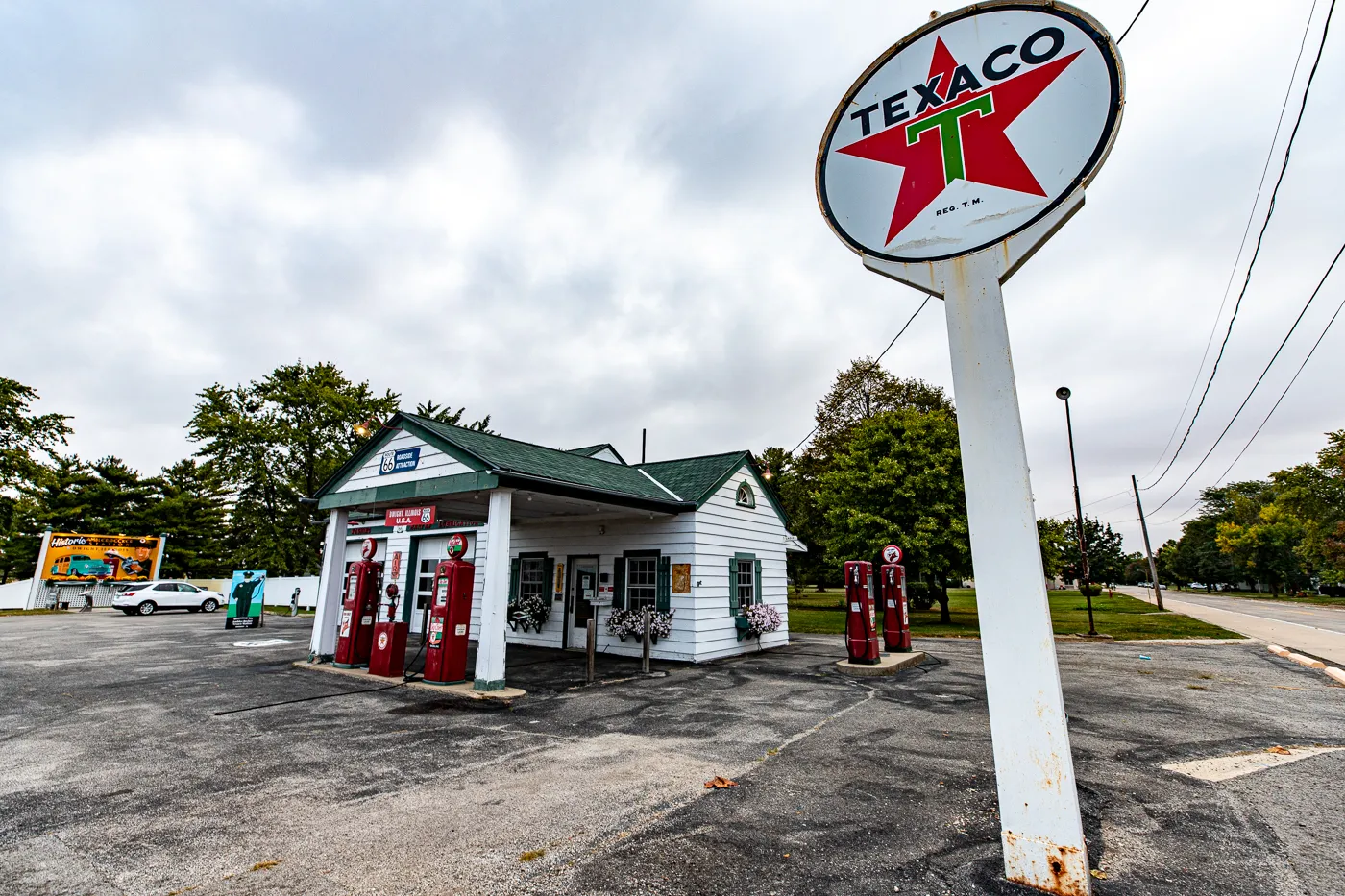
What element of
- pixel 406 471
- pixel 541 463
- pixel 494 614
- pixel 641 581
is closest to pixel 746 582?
pixel 641 581

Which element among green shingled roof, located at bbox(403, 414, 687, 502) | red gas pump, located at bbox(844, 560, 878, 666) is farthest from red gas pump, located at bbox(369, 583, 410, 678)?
red gas pump, located at bbox(844, 560, 878, 666)

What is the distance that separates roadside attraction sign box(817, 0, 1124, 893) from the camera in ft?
9.36

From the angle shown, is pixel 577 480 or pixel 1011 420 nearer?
pixel 1011 420

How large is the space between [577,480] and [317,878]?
6.87 metres

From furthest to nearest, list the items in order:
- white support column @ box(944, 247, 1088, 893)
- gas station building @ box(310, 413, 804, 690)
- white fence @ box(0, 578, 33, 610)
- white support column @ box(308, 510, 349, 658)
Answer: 1. white fence @ box(0, 578, 33, 610)
2. white support column @ box(308, 510, 349, 658)
3. gas station building @ box(310, 413, 804, 690)
4. white support column @ box(944, 247, 1088, 893)

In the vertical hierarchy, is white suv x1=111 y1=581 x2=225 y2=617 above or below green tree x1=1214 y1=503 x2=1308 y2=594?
below

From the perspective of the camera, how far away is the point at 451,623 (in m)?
8.60

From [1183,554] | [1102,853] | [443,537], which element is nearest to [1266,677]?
[1102,853]

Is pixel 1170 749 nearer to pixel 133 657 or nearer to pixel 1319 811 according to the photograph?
pixel 1319 811

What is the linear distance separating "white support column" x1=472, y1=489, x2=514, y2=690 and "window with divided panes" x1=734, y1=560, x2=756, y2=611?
5895 mm

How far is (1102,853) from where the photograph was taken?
129 inches

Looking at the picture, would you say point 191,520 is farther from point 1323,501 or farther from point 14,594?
point 1323,501

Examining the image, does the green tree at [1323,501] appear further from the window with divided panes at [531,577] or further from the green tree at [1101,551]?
the window with divided panes at [531,577]

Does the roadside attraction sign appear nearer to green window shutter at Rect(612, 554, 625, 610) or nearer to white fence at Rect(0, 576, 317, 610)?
green window shutter at Rect(612, 554, 625, 610)
